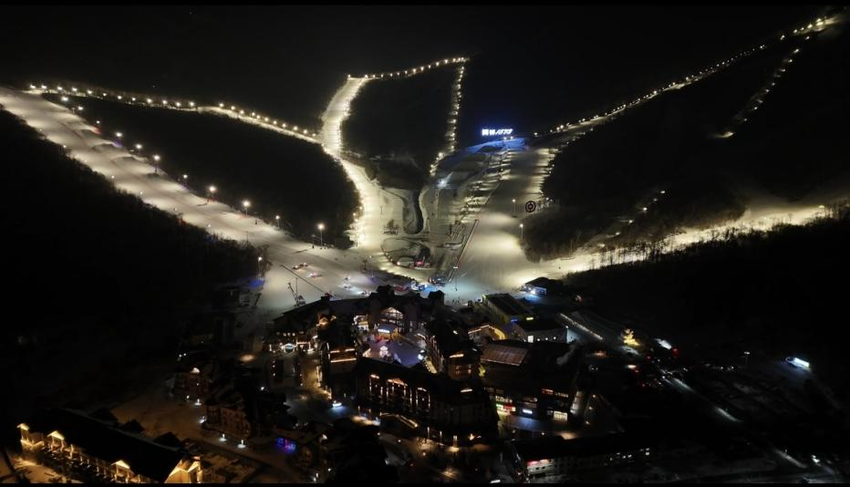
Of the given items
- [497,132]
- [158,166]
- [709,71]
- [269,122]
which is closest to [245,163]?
[158,166]

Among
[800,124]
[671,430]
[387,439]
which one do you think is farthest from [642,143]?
[387,439]

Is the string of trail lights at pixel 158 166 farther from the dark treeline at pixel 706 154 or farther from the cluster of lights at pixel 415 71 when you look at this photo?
the cluster of lights at pixel 415 71

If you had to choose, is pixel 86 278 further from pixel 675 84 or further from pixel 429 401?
pixel 675 84

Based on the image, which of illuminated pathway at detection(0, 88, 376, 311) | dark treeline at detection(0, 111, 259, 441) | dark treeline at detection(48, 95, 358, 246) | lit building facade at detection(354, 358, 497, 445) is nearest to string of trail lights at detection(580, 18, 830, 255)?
illuminated pathway at detection(0, 88, 376, 311)

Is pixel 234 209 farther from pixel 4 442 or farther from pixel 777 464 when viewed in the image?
pixel 777 464

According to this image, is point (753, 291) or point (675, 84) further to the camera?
point (675, 84)

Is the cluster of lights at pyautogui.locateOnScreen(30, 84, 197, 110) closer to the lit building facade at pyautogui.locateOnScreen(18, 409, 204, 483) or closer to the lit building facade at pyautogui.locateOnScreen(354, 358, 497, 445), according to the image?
the lit building facade at pyautogui.locateOnScreen(18, 409, 204, 483)
